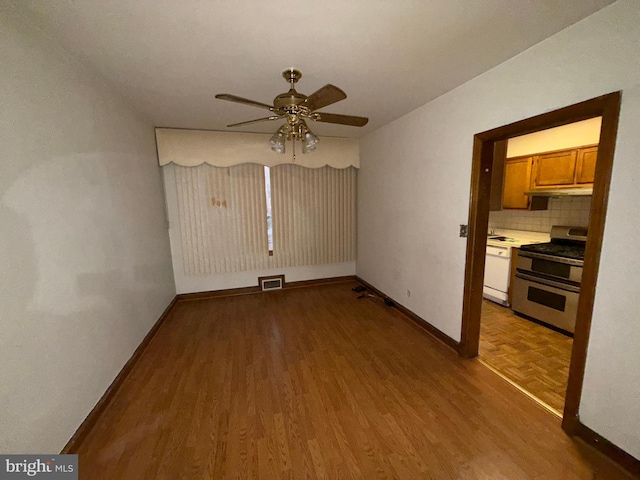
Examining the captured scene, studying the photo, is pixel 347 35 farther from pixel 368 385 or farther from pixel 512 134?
pixel 368 385

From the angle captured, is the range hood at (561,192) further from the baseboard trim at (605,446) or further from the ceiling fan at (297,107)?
the ceiling fan at (297,107)

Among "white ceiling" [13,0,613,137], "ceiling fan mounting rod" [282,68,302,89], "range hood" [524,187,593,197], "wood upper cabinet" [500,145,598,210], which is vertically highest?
"white ceiling" [13,0,613,137]

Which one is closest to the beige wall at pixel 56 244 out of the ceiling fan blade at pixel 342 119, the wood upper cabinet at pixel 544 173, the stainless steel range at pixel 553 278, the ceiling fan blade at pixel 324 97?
the ceiling fan blade at pixel 324 97

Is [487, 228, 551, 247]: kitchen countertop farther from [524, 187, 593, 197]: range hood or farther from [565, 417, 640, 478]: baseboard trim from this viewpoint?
[565, 417, 640, 478]: baseboard trim

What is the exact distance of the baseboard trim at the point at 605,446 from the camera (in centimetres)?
133

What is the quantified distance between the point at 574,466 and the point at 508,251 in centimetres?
238

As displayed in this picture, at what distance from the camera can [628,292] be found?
1.31 meters

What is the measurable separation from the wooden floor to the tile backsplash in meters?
2.50

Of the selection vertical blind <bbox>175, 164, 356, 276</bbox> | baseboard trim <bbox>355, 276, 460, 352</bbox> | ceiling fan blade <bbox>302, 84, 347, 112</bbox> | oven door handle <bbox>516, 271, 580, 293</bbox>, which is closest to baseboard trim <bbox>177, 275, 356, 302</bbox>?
vertical blind <bbox>175, 164, 356, 276</bbox>

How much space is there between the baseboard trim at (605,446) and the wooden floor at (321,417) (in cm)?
7

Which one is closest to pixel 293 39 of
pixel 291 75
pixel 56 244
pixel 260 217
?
pixel 291 75

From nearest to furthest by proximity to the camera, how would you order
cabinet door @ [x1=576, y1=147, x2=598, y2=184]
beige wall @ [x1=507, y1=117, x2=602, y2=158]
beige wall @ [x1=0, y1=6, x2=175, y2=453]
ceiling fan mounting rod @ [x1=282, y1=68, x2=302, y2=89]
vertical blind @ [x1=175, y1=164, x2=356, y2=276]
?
beige wall @ [x1=0, y1=6, x2=175, y2=453], ceiling fan mounting rod @ [x1=282, y1=68, x2=302, y2=89], cabinet door @ [x1=576, y1=147, x2=598, y2=184], beige wall @ [x1=507, y1=117, x2=602, y2=158], vertical blind @ [x1=175, y1=164, x2=356, y2=276]

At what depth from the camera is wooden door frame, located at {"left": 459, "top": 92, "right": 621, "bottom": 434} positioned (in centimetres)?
135

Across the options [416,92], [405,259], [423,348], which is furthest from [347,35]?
[423,348]
